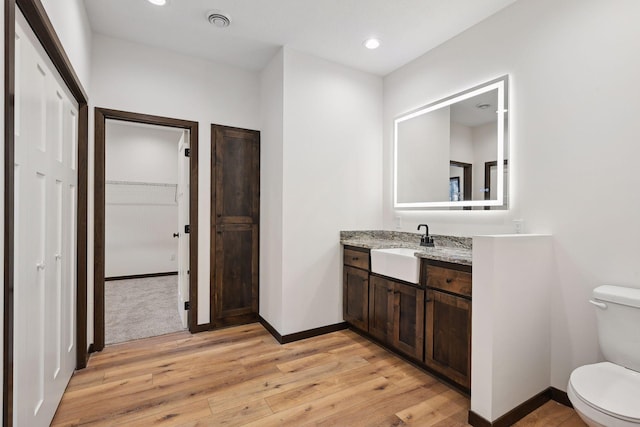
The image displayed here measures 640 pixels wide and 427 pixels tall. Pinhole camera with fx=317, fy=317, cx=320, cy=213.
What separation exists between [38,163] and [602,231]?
3032mm

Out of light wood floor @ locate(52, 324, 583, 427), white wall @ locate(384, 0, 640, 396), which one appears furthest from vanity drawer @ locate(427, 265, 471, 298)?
light wood floor @ locate(52, 324, 583, 427)

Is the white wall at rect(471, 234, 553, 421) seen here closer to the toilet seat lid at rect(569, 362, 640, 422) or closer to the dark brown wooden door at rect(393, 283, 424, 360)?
the toilet seat lid at rect(569, 362, 640, 422)

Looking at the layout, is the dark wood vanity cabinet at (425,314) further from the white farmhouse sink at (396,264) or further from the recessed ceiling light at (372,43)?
the recessed ceiling light at (372,43)

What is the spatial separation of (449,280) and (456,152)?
124 centimetres

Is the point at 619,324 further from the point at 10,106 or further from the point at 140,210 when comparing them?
the point at 140,210

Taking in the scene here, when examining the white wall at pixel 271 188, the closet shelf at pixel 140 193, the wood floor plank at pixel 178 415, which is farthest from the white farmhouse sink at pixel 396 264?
the closet shelf at pixel 140 193

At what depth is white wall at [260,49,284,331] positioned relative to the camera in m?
2.97

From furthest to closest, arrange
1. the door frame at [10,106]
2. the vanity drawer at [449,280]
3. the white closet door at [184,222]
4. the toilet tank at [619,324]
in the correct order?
the white closet door at [184,222]
the vanity drawer at [449,280]
the toilet tank at [619,324]
the door frame at [10,106]

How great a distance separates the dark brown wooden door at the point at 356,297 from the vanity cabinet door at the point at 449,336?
737 mm

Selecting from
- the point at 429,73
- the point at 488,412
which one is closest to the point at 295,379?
the point at 488,412

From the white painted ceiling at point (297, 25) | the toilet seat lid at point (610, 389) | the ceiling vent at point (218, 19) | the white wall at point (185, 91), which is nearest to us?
the toilet seat lid at point (610, 389)

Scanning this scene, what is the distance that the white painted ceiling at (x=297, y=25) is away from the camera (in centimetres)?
233

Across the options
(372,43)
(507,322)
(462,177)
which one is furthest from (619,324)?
(372,43)

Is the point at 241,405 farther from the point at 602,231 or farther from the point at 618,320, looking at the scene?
the point at 602,231
